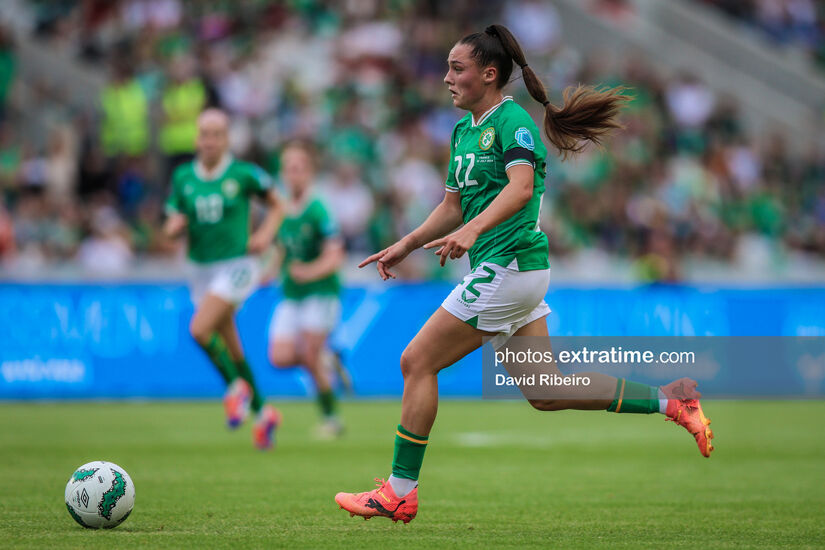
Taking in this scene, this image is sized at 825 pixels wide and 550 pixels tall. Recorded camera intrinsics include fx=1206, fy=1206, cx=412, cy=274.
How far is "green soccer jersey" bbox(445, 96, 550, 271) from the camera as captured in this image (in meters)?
6.37

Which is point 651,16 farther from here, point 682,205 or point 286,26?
point 286,26

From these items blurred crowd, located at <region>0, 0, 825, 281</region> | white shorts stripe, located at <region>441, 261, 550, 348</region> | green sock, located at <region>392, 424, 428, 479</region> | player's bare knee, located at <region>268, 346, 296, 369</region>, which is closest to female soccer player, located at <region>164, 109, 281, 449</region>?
player's bare knee, located at <region>268, 346, 296, 369</region>

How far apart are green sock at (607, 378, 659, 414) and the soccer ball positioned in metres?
2.66

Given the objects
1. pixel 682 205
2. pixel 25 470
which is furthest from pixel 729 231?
pixel 25 470

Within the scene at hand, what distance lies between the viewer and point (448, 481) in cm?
892

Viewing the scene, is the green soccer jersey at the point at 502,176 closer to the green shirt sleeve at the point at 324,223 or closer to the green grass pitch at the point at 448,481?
the green grass pitch at the point at 448,481

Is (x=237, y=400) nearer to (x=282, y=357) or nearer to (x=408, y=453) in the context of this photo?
(x=282, y=357)

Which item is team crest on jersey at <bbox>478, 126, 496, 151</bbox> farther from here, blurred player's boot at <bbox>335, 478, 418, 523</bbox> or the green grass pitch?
the green grass pitch

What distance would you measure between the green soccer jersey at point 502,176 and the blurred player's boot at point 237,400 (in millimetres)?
5268

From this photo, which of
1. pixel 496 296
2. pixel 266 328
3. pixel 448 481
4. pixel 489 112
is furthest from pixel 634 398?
pixel 266 328

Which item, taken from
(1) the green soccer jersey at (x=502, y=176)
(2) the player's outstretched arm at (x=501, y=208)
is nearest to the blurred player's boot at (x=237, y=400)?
(1) the green soccer jersey at (x=502, y=176)

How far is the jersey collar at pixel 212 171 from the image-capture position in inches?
461

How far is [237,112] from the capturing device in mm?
20812

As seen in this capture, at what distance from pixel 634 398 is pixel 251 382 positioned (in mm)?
5563
